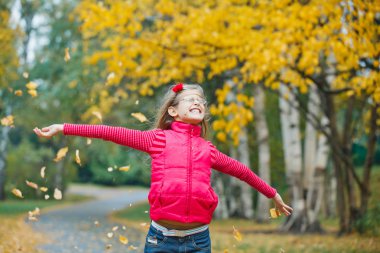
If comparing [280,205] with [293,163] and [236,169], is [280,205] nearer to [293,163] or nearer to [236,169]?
[236,169]

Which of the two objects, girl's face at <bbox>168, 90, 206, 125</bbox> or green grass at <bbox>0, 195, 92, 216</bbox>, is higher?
girl's face at <bbox>168, 90, 206, 125</bbox>

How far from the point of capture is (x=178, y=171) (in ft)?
11.8

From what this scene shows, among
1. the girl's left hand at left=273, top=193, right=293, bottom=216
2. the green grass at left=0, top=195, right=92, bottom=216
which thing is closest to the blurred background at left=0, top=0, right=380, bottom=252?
the girl's left hand at left=273, top=193, right=293, bottom=216

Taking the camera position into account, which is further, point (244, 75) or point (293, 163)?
point (293, 163)

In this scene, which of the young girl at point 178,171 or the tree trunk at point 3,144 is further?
the tree trunk at point 3,144

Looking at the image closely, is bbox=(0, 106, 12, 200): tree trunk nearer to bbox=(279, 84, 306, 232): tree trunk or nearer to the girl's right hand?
bbox=(279, 84, 306, 232): tree trunk

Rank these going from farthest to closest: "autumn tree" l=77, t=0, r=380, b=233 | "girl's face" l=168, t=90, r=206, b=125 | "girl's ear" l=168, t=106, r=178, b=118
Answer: "autumn tree" l=77, t=0, r=380, b=233, "girl's ear" l=168, t=106, r=178, b=118, "girl's face" l=168, t=90, r=206, b=125

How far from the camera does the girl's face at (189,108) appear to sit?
12.5ft

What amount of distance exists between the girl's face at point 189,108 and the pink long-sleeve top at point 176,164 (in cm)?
5

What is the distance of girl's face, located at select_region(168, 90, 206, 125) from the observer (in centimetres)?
382

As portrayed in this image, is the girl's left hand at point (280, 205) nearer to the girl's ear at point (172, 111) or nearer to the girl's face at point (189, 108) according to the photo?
the girl's face at point (189, 108)

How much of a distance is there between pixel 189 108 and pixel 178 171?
45cm

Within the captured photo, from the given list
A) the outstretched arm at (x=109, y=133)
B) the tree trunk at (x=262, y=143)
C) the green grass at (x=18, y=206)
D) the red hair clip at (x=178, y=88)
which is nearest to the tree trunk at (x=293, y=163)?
the tree trunk at (x=262, y=143)

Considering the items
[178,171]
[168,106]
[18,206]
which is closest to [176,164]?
[178,171]
